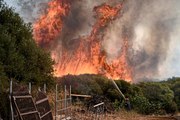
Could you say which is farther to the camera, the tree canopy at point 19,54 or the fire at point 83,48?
the fire at point 83,48

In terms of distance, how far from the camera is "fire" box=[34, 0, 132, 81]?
34812 millimetres

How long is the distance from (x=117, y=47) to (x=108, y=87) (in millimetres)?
7331

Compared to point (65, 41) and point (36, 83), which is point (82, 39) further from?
point (36, 83)

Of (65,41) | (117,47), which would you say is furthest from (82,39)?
(117,47)

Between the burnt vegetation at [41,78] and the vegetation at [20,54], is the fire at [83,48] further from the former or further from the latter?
the vegetation at [20,54]

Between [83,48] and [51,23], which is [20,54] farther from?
[83,48]

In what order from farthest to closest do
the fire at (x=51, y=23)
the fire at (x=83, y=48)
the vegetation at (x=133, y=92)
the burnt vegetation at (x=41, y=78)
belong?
the fire at (x=83, y=48)
the fire at (x=51, y=23)
the vegetation at (x=133, y=92)
the burnt vegetation at (x=41, y=78)

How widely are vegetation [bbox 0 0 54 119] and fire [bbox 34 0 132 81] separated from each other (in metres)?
7.50

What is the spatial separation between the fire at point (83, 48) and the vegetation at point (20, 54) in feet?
24.6

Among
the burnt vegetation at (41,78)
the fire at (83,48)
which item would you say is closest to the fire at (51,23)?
the fire at (83,48)

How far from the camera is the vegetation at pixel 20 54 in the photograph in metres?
22.4

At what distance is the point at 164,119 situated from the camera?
93.2 ft

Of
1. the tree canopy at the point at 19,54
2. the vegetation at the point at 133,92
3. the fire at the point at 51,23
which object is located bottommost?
the vegetation at the point at 133,92

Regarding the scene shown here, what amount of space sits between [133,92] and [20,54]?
14284 mm
